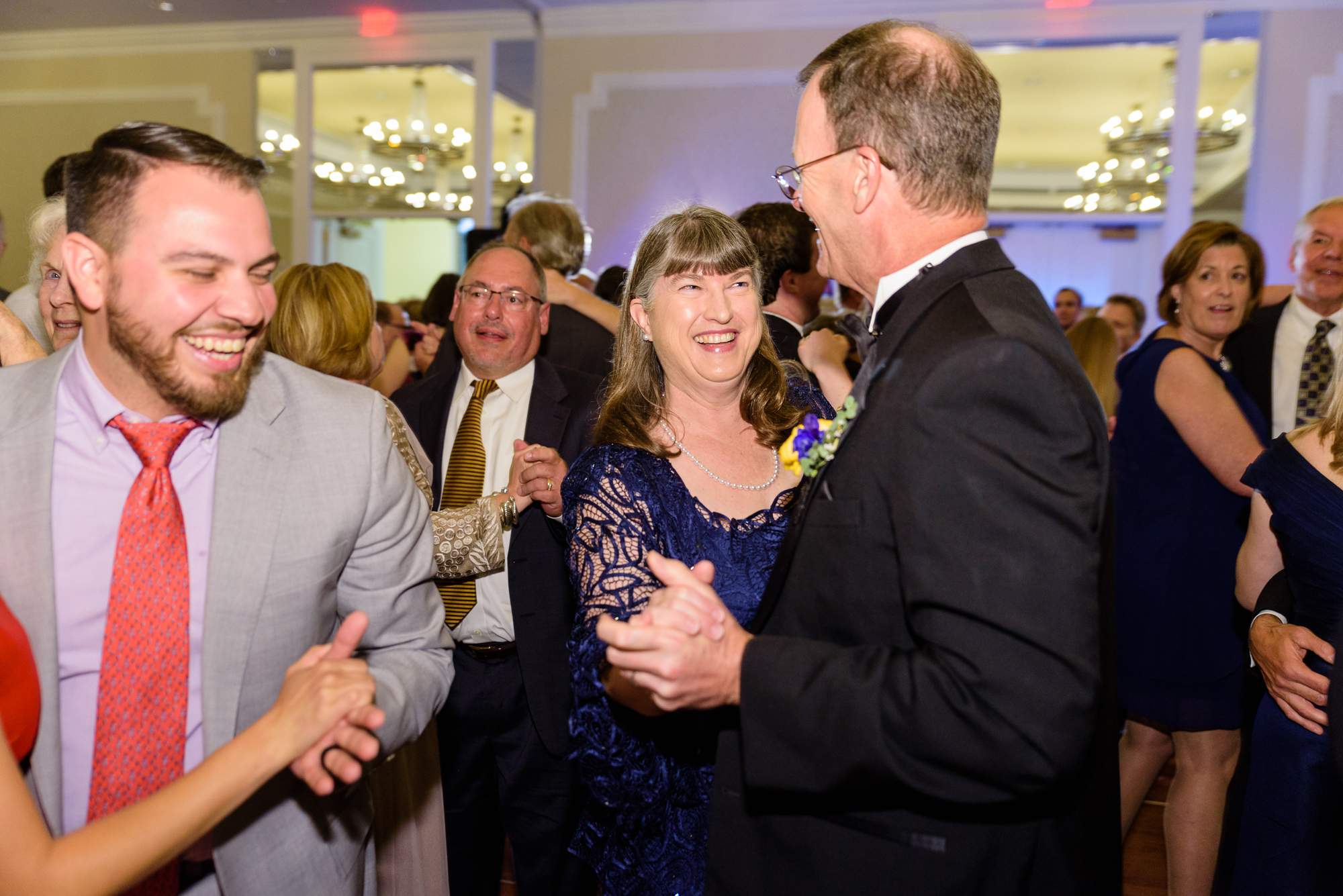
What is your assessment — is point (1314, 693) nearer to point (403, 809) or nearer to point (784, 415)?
point (784, 415)

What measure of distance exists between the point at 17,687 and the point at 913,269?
123cm

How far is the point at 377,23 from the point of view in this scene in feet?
28.5

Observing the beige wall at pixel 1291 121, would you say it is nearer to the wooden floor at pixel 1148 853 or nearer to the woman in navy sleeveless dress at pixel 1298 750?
the wooden floor at pixel 1148 853

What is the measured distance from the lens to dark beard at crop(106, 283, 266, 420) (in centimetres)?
126

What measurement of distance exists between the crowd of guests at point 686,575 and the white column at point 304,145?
742cm

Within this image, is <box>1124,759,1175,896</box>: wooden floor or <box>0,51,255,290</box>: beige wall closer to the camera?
<box>1124,759,1175,896</box>: wooden floor

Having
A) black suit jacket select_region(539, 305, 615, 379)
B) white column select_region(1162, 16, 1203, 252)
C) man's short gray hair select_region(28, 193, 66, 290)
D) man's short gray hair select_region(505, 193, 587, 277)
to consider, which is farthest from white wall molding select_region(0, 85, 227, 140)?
white column select_region(1162, 16, 1203, 252)

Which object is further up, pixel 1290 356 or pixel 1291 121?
pixel 1291 121

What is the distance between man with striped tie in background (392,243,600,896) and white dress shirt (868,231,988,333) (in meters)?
1.14

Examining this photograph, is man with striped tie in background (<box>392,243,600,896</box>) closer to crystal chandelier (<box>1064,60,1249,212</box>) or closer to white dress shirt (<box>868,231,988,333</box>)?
white dress shirt (<box>868,231,988,333</box>)

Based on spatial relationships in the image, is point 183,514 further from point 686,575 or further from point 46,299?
point 46,299

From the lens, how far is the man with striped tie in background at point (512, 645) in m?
2.38

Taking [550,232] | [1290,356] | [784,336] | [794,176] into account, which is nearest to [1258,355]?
[1290,356]

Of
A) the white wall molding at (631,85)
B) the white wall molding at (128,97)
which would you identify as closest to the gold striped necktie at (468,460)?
the white wall molding at (631,85)
